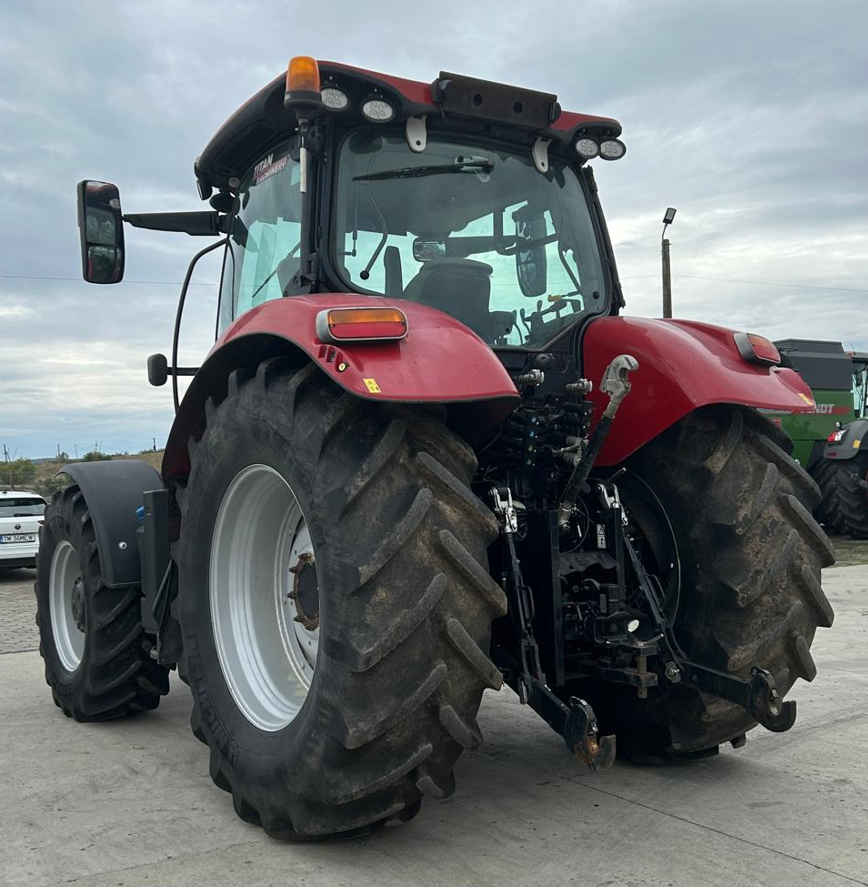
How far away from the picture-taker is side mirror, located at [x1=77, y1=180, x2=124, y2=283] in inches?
170

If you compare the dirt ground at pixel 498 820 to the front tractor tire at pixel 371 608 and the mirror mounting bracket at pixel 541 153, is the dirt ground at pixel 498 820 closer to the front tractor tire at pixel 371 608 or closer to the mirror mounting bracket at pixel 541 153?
the front tractor tire at pixel 371 608

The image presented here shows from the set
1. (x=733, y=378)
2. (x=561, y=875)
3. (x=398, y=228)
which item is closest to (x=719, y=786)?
(x=561, y=875)

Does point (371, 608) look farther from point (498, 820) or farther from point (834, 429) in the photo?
point (834, 429)

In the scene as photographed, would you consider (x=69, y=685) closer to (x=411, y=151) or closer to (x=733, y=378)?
(x=411, y=151)

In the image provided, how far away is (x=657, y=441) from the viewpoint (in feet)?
11.9

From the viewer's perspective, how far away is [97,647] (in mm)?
4660

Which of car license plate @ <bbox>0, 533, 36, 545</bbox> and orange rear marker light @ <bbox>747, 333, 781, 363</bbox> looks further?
car license plate @ <bbox>0, 533, 36, 545</bbox>

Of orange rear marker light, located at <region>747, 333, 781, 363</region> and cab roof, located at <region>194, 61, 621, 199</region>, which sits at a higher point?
cab roof, located at <region>194, 61, 621, 199</region>

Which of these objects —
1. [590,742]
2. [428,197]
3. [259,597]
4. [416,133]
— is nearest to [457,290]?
[428,197]

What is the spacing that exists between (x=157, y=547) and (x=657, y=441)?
2.16 meters

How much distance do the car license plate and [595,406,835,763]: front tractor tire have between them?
11.5 m

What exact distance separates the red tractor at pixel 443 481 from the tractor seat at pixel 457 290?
0.01 meters

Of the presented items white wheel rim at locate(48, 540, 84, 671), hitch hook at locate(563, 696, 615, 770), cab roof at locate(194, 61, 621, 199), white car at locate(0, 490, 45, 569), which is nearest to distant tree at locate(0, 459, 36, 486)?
white car at locate(0, 490, 45, 569)

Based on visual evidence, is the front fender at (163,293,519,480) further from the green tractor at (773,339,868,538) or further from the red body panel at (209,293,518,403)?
the green tractor at (773,339,868,538)
